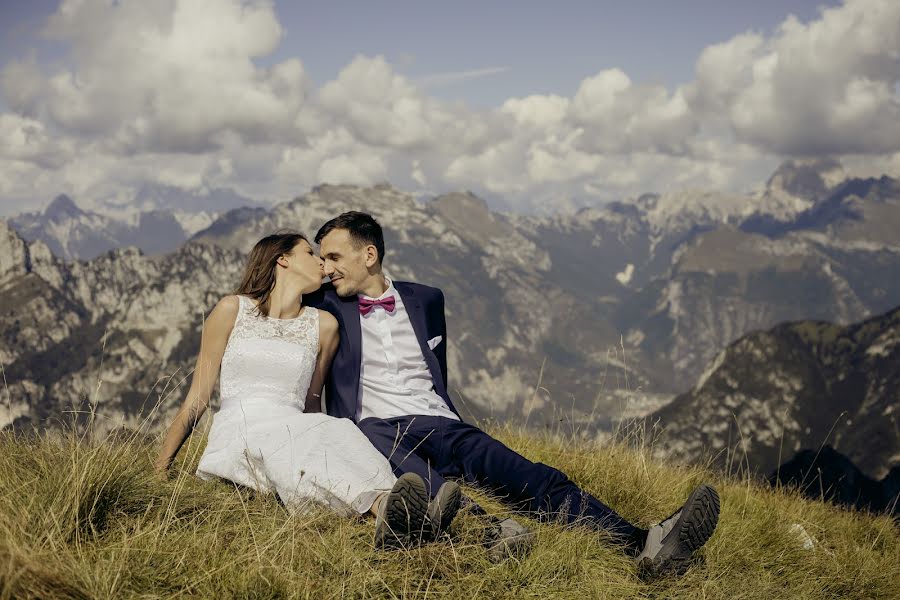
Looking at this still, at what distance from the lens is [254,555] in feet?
13.4

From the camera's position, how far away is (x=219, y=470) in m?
5.63

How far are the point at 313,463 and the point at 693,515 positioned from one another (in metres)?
3.12

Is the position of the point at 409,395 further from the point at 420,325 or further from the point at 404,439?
the point at 420,325

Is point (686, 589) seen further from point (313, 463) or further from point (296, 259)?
point (296, 259)

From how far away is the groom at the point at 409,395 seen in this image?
Result: 6043 millimetres

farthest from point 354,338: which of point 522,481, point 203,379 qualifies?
point 522,481

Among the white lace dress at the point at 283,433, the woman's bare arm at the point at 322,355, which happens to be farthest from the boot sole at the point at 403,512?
the woman's bare arm at the point at 322,355

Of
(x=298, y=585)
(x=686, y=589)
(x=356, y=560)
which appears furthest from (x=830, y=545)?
(x=298, y=585)

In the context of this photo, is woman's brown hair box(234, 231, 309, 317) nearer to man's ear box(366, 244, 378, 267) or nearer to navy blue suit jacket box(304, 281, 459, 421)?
navy blue suit jacket box(304, 281, 459, 421)

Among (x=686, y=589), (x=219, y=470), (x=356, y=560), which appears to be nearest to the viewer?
(x=356, y=560)

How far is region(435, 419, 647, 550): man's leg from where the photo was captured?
5.83m

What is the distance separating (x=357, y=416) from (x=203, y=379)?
1.71 m

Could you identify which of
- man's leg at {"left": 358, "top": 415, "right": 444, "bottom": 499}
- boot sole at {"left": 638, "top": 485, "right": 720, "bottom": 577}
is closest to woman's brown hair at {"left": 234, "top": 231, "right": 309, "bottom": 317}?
man's leg at {"left": 358, "top": 415, "right": 444, "bottom": 499}

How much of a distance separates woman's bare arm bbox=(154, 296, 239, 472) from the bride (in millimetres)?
10
